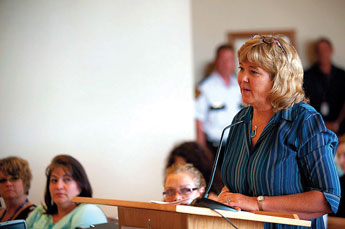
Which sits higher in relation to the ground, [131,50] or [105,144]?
[131,50]

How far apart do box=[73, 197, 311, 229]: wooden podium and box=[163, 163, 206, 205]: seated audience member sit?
2.85 feet

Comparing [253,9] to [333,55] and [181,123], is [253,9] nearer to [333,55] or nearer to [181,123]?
[333,55]

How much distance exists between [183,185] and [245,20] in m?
3.57

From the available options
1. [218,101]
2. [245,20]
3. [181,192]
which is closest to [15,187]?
[181,192]

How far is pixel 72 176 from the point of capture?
266cm

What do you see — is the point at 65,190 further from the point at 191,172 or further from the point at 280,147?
the point at 280,147

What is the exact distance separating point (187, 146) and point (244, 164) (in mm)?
1695

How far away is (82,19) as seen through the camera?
3168 millimetres

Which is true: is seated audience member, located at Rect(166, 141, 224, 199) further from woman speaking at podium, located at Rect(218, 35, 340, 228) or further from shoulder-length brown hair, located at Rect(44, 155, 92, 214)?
woman speaking at podium, located at Rect(218, 35, 340, 228)

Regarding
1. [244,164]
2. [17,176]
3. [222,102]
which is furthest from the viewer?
[222,102]

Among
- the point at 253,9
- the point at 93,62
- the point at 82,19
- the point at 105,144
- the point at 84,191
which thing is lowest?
the point at 84,191

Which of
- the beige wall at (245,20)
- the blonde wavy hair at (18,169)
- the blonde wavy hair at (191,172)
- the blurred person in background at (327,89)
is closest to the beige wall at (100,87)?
the blonde wavy hair at (18,169)

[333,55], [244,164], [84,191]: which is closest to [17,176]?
[84,191]

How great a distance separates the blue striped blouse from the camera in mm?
1453
